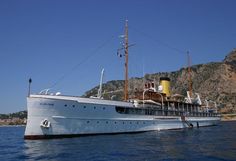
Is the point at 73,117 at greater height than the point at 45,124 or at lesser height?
greater

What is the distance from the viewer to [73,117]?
39.2 m

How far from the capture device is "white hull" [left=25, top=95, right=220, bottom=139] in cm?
3753

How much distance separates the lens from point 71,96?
40.0 meters

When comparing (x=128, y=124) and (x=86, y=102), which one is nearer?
(x=86, y=102)

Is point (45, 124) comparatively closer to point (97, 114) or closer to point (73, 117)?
point (73, 117)

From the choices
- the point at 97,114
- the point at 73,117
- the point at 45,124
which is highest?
the point at 97,114

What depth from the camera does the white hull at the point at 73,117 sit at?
3753cm

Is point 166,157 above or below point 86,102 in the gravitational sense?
below

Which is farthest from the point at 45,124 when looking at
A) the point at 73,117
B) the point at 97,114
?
the point at 97,114

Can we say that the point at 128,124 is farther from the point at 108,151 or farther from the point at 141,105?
the point at 108,151

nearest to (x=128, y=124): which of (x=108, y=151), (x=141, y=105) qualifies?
(x=141, y=105)

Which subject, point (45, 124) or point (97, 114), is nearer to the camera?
point (45, 124)

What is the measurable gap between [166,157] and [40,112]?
18800 mm

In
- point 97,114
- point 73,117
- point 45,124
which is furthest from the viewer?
point 97,114
